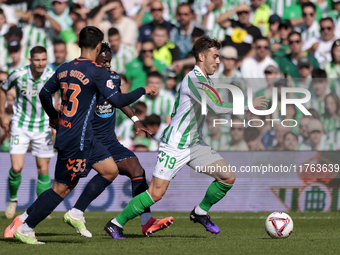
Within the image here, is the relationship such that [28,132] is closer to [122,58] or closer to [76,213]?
[76,213]

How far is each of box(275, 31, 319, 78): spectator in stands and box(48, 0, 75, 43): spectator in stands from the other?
444cm

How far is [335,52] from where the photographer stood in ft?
36.0

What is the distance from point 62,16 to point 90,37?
7.02 m

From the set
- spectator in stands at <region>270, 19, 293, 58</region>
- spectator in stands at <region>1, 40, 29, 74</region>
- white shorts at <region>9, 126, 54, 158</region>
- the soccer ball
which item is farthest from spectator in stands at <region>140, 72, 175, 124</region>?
the soccer ball

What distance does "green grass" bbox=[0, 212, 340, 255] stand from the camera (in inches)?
187

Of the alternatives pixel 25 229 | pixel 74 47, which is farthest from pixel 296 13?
pixel 25 229

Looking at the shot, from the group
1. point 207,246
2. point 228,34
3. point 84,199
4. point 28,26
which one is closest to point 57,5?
point 28,26

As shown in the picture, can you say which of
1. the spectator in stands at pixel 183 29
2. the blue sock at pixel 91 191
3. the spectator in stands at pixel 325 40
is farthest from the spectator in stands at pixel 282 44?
the blue sock at pixel 91 191

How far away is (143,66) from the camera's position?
11047mm

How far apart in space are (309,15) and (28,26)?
6096 mm

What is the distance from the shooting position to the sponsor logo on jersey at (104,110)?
20.7ft

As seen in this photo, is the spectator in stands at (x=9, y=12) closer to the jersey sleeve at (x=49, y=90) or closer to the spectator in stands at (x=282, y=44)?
the spectator in stands at (x=282, y=44)

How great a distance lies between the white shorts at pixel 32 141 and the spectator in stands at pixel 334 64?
578cm

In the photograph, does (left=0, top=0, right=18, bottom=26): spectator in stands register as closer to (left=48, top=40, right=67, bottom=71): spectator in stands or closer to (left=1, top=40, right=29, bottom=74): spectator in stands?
(left=1, top=40, right=29, bottom=74): spectator in stands
